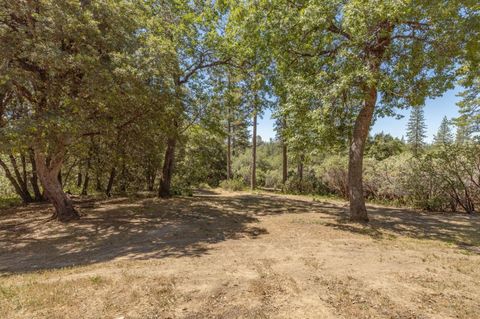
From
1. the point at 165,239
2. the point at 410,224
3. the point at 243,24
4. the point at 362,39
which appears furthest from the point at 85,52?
the point at 410,224

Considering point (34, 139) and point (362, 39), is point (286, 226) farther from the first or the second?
point (34, 139)

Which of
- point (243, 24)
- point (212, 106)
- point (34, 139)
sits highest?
point (243, 24)

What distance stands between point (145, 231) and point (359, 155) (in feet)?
21.9

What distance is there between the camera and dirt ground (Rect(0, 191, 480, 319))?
9.43 feet

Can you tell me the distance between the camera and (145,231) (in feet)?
22.1

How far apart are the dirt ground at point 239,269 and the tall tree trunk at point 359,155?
21.1 inches

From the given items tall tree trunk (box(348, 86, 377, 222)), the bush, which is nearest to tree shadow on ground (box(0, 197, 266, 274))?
tall tree trunk (box(348, 86, 377, 222))

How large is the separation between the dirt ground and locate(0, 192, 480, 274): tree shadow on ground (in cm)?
5

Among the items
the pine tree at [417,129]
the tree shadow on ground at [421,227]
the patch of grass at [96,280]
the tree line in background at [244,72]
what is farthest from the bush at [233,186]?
the pine tree at [417,129]

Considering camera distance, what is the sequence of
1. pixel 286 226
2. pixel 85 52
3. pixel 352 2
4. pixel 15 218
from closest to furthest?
pixel 352 2 → pixel 85 52 → pixel 286 226 → pixel 15 218

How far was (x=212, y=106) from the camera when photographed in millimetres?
11727

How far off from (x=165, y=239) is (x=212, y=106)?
7.27 m

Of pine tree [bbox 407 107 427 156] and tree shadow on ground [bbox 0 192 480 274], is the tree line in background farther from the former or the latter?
pine tree [bbox 407 107 427 156]

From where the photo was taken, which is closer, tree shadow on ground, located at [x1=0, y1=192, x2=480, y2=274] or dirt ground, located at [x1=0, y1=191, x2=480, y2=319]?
dirt ground, located at [x1=0, y1=191, x2=480, y2=319]
